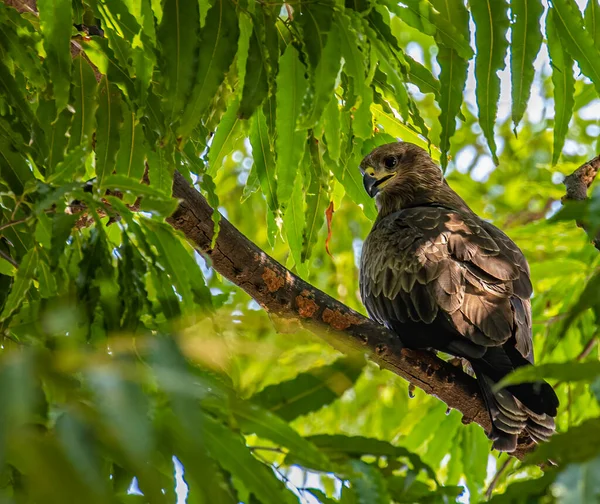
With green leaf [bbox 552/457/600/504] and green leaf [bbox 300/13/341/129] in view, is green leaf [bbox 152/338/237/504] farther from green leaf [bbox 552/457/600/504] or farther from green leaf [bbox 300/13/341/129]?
green leaf [bbox 300/13/341/129]

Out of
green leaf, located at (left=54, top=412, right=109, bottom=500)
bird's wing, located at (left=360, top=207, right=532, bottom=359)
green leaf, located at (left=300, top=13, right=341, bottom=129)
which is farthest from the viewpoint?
bird's wing, located at (left=360, top=207, right=532, bottom=359)

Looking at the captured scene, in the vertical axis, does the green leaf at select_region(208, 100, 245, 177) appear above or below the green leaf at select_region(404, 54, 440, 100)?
below

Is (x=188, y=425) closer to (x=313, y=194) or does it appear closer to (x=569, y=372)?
(x=569, y=372)

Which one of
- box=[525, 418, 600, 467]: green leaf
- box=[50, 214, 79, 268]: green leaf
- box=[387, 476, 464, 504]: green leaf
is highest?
box=[50, 214, 79, 268]: green leaf

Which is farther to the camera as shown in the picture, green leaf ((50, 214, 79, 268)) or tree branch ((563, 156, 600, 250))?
tree branch ((563, 156, 600, 250))

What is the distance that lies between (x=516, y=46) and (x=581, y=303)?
4.10 feet

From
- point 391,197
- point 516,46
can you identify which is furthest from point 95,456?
point 391,197

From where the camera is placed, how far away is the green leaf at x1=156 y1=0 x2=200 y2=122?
7.79ft

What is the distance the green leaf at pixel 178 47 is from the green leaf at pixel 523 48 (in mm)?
971

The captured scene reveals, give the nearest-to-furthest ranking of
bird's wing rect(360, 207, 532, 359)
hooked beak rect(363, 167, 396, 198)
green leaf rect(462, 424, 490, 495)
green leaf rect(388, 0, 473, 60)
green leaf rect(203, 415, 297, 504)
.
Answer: green leaf rect(203, 415, 297, 504)
green leaf rect(388, 0, 473, 60)
bird's wing rect(360, 207, 532, 359)
green leaf rect(462, 424, 490, 495)
hooked beak rect(363, 167, 396, 198)

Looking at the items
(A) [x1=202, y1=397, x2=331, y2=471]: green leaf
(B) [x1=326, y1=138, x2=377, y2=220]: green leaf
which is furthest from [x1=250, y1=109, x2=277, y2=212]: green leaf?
(A) [x1=202, y1=397, x2=331, y2=471]: green leaf

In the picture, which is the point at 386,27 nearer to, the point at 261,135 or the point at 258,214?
the point at 261,135

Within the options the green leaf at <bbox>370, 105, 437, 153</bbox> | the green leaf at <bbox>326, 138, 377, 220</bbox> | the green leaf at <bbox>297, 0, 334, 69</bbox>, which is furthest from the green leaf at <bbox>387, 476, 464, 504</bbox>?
the green leaf at <bbox>370, 105, 437, 153</bbox>

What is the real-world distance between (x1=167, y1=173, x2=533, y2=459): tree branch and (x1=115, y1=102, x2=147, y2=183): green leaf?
1.19 ft
